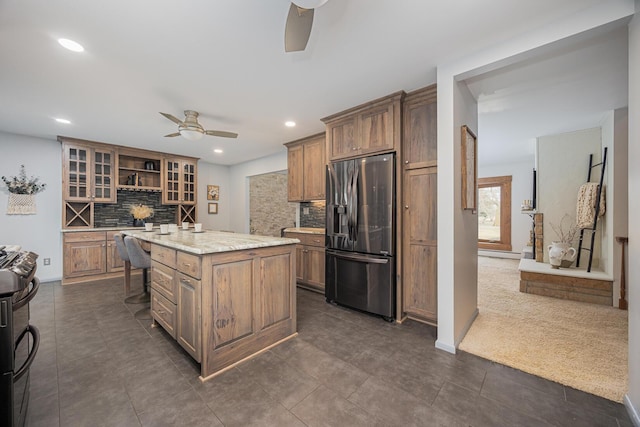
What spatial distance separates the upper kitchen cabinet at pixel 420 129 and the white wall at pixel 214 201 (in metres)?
5.38

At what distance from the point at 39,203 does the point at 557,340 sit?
7.43m

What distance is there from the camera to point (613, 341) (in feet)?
7.59

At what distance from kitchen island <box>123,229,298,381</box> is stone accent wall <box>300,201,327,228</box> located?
7.46 ft

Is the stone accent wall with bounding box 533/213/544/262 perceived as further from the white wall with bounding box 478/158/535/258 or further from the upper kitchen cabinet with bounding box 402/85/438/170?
the upper kitchen cabinet with bounding box 402/85/438/170

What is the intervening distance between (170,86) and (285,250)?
6.80ft

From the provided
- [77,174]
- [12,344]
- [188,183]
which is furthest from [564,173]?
[77,174]

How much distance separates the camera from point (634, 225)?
1.48 m

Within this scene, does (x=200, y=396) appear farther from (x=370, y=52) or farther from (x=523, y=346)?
(x=370, y=52)

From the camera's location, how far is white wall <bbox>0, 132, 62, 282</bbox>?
4.12 m

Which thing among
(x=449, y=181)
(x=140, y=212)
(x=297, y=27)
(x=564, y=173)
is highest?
(x=297, y=27)

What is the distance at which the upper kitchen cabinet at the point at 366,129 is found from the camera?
2788 millimetres

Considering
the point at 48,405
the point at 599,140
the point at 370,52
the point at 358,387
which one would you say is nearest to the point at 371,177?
the point at 370,52

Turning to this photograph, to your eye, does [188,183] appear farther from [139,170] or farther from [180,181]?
[139,170]

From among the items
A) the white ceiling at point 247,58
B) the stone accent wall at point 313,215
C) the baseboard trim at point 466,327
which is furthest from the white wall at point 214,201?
the baseboard trim at point 466,327
